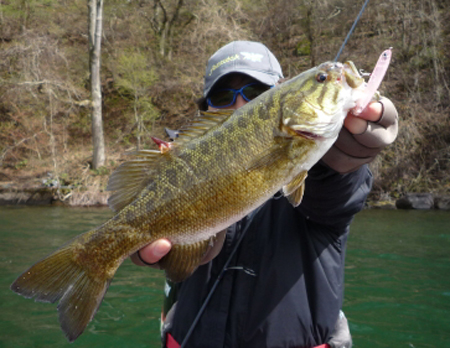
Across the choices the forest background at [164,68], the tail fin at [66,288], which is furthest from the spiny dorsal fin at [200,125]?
the forest background at [164,68]

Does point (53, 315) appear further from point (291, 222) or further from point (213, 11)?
point (213, 11)

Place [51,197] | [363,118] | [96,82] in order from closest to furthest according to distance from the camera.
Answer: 1. [363,118]
2. [51,197]
3. [96,82]

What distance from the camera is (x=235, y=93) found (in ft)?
9.45

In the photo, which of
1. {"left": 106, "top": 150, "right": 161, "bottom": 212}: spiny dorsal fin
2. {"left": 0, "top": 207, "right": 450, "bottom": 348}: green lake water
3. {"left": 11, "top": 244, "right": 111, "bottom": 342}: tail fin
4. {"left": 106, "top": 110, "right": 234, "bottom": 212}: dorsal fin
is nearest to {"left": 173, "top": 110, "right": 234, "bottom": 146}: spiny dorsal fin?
{"left": 106, "top": 110, "right": 234, "bottom": 212}: dorsal fin

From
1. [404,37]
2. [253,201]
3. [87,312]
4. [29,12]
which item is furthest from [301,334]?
[29,12]

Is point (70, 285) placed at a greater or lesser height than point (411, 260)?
greater

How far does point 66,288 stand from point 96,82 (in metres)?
19.4

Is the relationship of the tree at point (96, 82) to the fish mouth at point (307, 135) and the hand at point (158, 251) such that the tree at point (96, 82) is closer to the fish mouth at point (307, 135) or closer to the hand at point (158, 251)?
the hand at point (158, 251)

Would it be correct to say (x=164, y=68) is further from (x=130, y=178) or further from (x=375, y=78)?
(x=375, y=78)

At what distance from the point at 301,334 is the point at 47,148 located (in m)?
20.2

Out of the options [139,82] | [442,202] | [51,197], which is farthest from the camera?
[139,82]

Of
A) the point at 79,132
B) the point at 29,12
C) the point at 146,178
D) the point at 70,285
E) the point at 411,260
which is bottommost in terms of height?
the point at 79,132

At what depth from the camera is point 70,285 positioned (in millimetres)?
1894

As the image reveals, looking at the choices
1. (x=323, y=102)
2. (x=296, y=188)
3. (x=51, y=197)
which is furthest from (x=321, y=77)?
(x=51, y=197)
